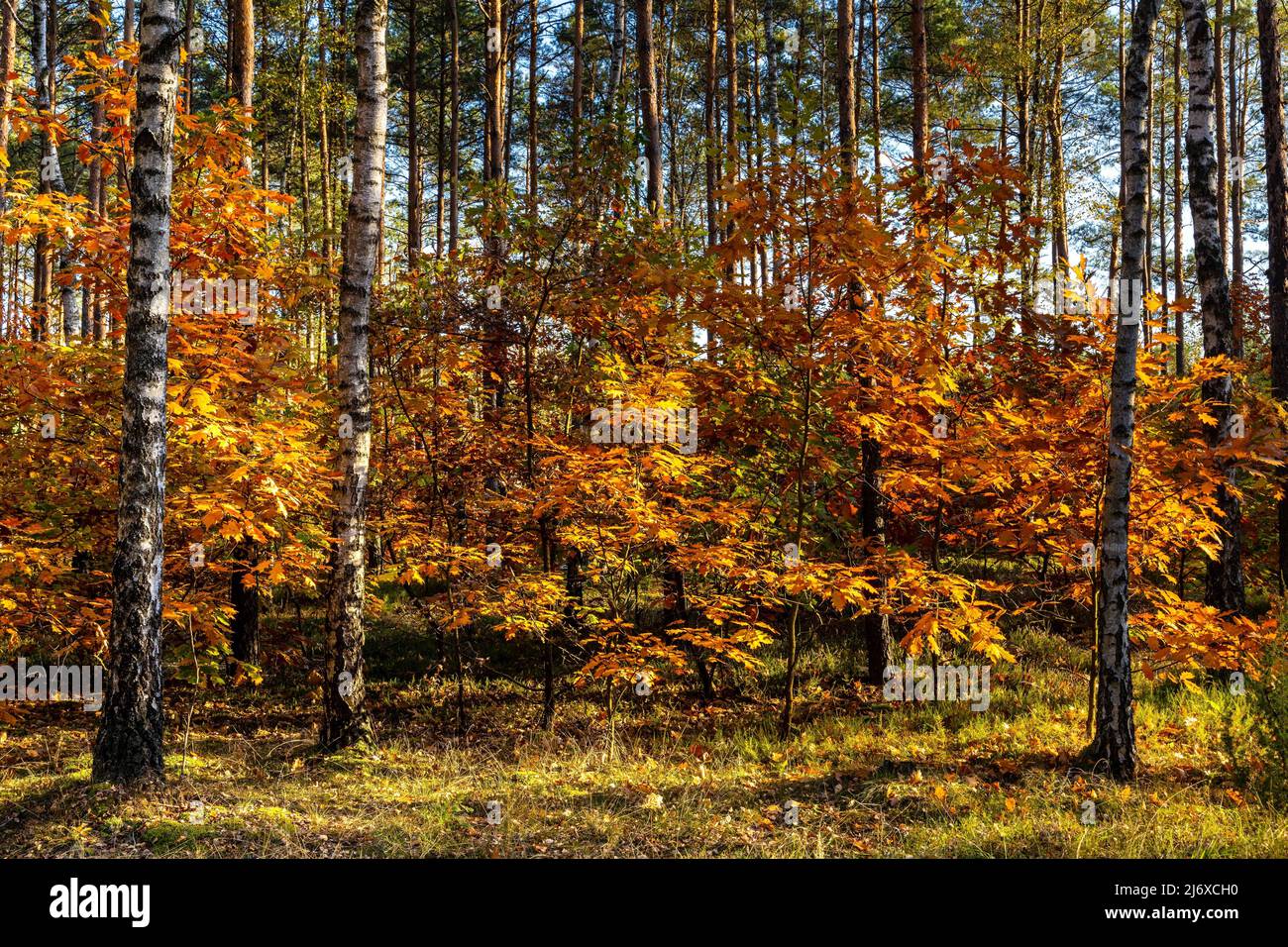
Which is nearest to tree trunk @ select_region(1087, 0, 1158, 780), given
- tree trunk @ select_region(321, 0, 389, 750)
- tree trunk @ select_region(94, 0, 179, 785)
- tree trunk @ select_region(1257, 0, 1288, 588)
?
tree trunk @ select_region(1257, 0, 1288, 588)

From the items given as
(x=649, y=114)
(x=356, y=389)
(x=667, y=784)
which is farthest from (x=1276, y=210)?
(x=356, y=389)

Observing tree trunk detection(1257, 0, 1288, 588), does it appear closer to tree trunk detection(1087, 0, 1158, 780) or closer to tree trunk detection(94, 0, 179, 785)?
tree trunk detection(1087, 0, 1158, 780)

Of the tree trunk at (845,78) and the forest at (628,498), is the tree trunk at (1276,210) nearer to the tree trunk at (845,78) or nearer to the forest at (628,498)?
the forest at (628,498)

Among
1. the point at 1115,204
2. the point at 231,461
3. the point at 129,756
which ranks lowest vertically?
the point at 129,756

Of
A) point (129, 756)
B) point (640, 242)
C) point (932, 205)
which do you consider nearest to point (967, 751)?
point (932, 205)

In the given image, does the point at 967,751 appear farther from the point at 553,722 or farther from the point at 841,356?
the point at 553,722

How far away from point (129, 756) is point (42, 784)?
103cm

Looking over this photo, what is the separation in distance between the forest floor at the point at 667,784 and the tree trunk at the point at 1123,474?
418 mm

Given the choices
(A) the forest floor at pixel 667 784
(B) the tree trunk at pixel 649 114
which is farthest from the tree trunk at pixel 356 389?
(B) the tree trunk at pixel 649 114

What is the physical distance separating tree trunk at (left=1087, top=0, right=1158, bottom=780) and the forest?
31 mm

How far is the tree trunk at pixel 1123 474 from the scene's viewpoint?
19.2 feet

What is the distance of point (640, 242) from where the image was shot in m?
8.38

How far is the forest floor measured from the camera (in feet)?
16.0
